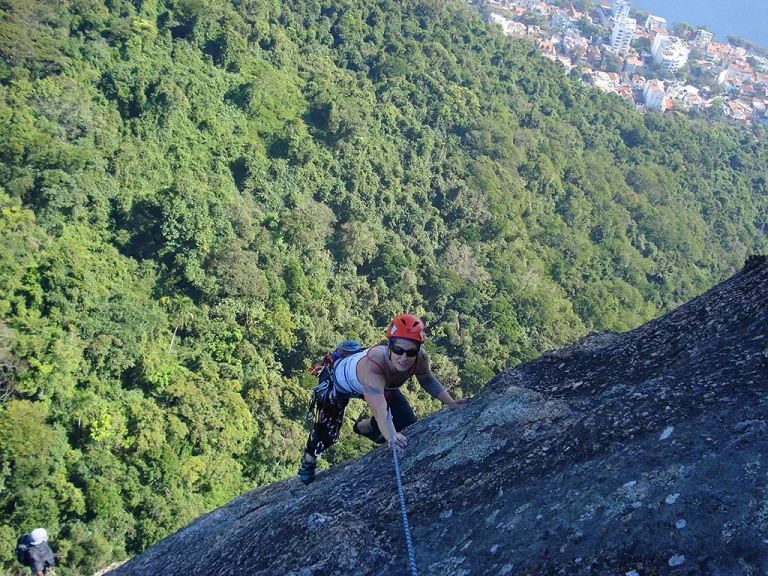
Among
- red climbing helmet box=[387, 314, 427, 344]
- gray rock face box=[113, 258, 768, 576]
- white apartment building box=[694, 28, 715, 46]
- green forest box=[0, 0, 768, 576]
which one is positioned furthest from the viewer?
white apartment building box=[694, 28, 715, 46]

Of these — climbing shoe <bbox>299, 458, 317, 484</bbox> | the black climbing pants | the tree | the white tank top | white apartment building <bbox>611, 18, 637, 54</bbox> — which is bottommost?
climbing shoe <bbox>299, 458, 317, 484</bbox>

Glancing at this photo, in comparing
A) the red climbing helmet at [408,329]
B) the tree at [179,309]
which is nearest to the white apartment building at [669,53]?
the tree at [179,309]

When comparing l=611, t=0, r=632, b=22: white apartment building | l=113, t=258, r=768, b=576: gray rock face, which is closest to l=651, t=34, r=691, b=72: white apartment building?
l=611, t=0, r=632, b=22: white apartment building

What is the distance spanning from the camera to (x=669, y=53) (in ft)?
424

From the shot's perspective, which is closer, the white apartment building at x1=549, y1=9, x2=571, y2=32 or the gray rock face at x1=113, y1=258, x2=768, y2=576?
the gray rock face at x1=113, y1=258, x2=768, y2=576

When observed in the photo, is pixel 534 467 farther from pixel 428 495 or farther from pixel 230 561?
pixel 230 561

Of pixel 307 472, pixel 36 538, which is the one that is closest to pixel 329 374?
pixel 307 472

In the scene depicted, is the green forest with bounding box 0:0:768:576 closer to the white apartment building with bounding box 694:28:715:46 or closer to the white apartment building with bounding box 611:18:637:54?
the white apartment building with bounding box 611:18:637:54

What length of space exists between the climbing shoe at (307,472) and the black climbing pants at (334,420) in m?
0.32

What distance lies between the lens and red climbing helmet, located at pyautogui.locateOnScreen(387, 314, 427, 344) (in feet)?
17.7

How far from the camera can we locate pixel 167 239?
2961 cm

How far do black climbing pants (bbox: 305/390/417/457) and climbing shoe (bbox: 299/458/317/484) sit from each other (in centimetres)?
32

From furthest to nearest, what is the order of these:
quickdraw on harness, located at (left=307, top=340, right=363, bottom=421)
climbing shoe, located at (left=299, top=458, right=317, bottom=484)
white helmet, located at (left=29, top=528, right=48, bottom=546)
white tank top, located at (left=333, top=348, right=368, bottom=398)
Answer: white helmet, located at (left=29, top=528, right=48, bottom=546)
climbing shoe, located at (left=299, top=458, right=317, bottom=484)
quickdraw on harness, located at (left=307, top=340, right=363, bottom=421)
white tank top, located at (left=333, top=348, right=368, bottom=398)

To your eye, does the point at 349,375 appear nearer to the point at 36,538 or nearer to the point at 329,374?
the point at 329,374
